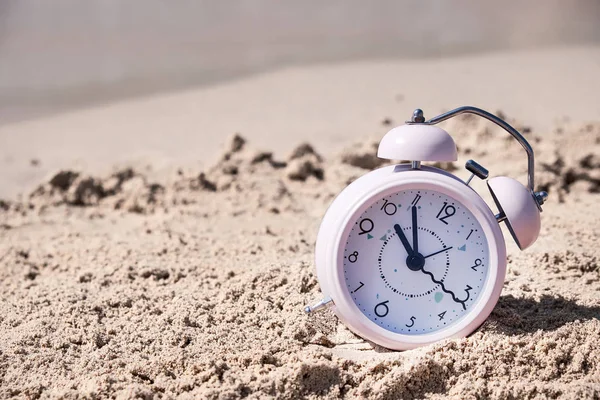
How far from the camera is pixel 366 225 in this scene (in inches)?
90.1

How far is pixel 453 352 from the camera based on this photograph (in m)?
2.18

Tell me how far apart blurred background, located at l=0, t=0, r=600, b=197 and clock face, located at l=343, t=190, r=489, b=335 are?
2471 mm

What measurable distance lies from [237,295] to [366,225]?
23.9 inches

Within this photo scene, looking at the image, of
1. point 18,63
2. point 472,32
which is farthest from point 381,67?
point 18,63

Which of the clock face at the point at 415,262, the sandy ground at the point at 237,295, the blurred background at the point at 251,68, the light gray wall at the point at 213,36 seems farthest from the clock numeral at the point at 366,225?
the light gray wall at the point at 213,36

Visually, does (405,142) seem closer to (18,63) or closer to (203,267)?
(203,267)

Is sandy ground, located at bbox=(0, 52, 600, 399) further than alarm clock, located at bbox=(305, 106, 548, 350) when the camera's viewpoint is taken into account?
No

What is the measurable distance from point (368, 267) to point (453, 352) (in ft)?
1.16

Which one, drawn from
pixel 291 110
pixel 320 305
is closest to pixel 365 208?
pixel 320 305

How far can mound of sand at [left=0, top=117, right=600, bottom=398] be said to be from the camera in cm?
214

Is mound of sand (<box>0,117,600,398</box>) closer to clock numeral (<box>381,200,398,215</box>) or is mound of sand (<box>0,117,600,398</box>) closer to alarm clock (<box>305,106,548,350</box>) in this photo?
alarm clock (<box>305,106,548,350</box>)

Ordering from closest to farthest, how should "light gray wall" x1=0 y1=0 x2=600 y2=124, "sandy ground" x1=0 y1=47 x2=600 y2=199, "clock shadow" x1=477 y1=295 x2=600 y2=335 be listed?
1. "clock shadow" x1=477 y1=295 x2=600 y2=335
2. "sandy ground" x1=0 y1=47 x2=600 y2=199
3. "light gray wall" x1=0 y1=0 x2=600 y2=124

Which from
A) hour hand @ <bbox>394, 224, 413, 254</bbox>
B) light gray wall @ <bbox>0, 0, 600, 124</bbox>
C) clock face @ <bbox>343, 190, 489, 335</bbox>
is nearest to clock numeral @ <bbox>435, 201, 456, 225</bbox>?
clock face @ <bbox>343, 190, 489, 335</bbox>

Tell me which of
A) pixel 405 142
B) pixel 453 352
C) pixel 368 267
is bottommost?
pixel 453 352
